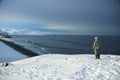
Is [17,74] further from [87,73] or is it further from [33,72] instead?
[87,73]

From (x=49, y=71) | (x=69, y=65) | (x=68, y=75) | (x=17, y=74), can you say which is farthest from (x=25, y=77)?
(x=69, y=65)

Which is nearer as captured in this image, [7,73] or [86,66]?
[7,73]

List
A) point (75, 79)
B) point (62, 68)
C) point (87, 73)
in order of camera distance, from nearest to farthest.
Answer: point (75, 79) → point (87, 73) → point (62, 68)

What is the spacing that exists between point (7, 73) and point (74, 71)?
3818 millimetres

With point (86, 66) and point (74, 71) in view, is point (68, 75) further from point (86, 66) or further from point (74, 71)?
point (86, 66)

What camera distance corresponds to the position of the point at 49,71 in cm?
1110

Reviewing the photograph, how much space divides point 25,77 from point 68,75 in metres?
2.30

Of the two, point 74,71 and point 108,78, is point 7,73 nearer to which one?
point 74,71

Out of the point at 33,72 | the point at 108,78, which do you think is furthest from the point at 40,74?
the point at 108,78

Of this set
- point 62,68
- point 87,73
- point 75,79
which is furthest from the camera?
point 62,68

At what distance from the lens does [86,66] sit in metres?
11.8

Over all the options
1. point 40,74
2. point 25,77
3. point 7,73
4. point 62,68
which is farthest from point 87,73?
point 7,73

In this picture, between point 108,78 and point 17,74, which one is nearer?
point 108,78

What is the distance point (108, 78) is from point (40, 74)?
365 cm
